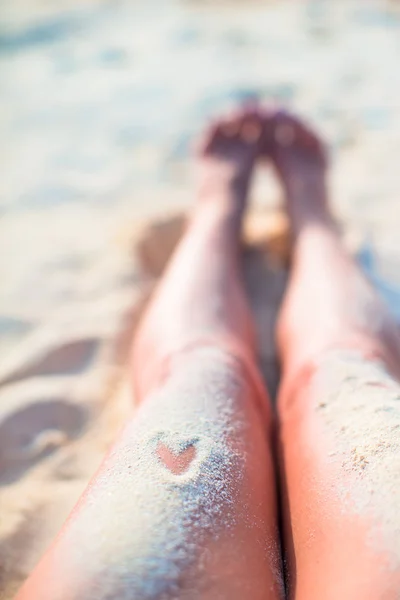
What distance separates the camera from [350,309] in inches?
41.3

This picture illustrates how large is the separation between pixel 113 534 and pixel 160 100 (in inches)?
84.1

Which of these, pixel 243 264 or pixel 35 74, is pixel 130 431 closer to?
pixel 243 264

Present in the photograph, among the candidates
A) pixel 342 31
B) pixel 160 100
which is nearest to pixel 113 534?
pixel 160 100

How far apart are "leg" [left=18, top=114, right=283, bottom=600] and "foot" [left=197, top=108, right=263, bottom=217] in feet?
2.01

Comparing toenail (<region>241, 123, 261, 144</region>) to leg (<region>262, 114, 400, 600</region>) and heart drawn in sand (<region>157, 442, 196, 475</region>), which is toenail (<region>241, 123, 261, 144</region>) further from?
heart drawn in sand (<region>157, 442, 196, 475</region>)

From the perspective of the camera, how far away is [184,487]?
2.16 ft

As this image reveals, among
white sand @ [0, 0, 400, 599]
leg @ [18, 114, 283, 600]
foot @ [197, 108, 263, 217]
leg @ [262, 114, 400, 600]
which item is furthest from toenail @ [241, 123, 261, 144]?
leg @ [18, 114, 283, 600]

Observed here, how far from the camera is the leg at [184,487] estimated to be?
0.57 metres

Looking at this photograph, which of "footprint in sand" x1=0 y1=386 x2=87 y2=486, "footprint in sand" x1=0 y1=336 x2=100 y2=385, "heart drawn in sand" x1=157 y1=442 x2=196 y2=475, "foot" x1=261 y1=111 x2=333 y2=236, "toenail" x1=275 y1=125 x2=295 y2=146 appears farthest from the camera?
"toenail" x1=275 y1=125 x2=295 y2=146

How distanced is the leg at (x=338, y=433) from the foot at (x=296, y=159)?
0.35 metres

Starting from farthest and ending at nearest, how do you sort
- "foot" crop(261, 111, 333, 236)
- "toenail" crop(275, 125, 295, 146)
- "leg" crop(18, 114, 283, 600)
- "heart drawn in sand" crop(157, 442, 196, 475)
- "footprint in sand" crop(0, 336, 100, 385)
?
"toenail" crop(275, 125, 295, 146)
"foot" crop(261, 111, 333, 236)
"footprint in sand" crop(0, 336, 100, 385)
"heart drawn in sand" crop(157, 442, 196, 475)
"leg" crop(18, 114, 283, 600)

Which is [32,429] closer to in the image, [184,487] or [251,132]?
[184,487]

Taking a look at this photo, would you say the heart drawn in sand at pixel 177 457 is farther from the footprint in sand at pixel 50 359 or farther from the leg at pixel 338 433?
the footprint in sand at pixel 50 359

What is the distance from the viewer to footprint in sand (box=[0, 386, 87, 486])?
37.7 inches
